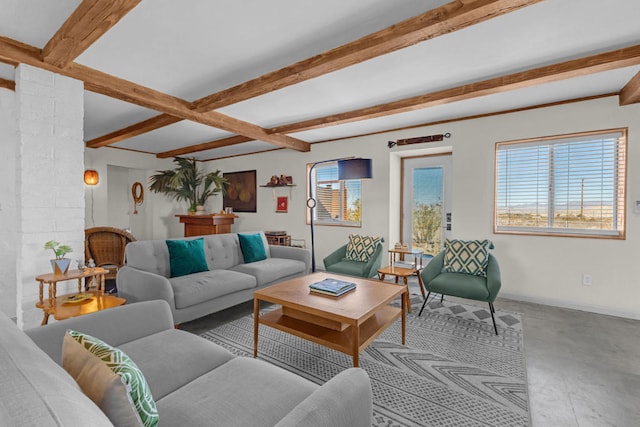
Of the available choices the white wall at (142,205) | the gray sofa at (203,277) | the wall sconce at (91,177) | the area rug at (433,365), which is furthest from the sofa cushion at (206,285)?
the white wall at (142,205)

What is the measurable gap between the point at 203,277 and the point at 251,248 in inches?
35.2

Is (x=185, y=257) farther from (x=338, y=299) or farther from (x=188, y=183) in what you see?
(x=188, y=183)

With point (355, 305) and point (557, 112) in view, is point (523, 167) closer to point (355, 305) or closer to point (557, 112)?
point (557, 112)

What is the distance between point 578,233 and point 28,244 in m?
5.53

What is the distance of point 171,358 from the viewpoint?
1.45 metres

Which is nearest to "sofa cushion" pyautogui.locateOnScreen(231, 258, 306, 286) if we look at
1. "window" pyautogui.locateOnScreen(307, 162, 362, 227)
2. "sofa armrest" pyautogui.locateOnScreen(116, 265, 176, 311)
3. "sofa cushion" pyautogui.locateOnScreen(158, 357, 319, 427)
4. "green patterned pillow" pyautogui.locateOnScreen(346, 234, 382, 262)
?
"green patterned pillow" pyautogui.locateOnScreen(346, 234, 382, 262)

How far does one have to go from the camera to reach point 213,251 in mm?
3588

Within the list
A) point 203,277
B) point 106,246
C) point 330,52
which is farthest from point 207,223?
point 330,52

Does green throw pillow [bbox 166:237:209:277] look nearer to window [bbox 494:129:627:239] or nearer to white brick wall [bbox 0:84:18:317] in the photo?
A: white brick wall [bbox 0:84:18:317]

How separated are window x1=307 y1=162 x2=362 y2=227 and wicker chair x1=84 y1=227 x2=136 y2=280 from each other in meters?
3.06

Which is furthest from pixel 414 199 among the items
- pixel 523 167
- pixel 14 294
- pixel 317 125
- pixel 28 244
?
pixel 14 294

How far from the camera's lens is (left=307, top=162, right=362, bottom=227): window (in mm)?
5387

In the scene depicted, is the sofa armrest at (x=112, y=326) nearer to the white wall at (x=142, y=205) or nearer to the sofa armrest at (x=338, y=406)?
the sofa armrest at (x=338, y=406)

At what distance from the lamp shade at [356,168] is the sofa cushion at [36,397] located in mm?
3422
